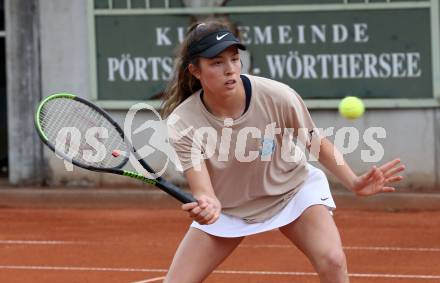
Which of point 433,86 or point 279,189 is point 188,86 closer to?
point 279,189

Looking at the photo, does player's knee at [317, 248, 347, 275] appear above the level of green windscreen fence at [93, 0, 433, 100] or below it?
below

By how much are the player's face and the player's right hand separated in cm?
55

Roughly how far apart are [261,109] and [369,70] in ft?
24.3

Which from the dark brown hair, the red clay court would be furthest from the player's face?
the red clay court

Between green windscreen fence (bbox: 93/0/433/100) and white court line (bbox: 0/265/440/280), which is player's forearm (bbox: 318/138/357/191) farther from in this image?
green windscreen fence (bbox: 93/0/433/100)

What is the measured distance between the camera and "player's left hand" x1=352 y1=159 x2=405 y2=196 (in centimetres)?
546

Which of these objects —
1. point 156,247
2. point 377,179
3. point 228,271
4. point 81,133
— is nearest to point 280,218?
point 377,179

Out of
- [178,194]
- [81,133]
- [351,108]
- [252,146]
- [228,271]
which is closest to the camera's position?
[178,194]

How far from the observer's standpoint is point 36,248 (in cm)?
1046

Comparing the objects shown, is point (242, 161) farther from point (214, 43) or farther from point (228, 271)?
point (228, 271)

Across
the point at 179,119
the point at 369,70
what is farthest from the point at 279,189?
the point at 369,70

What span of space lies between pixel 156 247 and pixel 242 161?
475 centimetres

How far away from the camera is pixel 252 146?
5672 mm

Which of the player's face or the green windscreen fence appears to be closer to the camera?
the player's face
